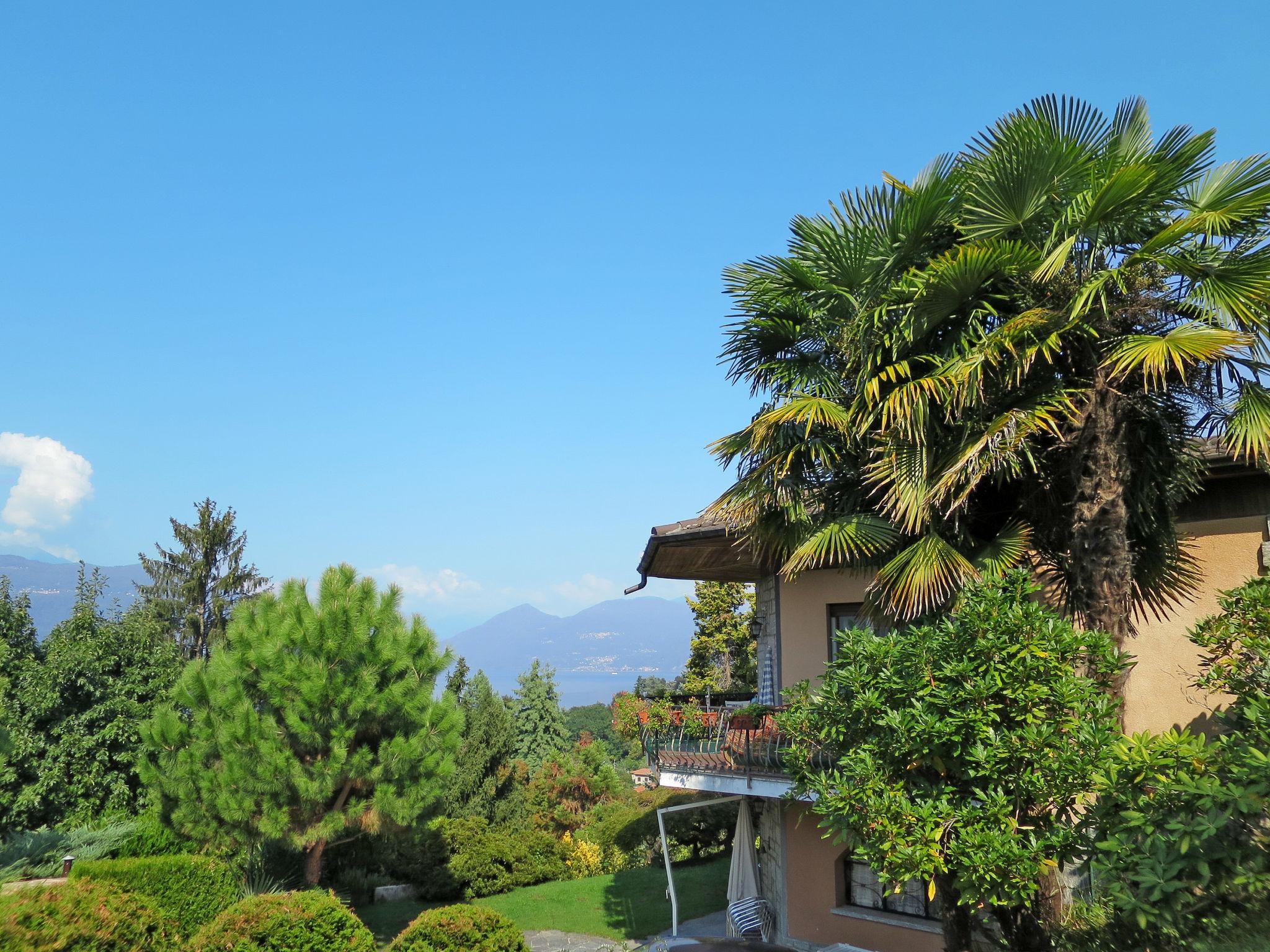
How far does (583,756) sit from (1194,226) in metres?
24.7

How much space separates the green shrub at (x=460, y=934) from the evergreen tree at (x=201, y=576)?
21325 mm

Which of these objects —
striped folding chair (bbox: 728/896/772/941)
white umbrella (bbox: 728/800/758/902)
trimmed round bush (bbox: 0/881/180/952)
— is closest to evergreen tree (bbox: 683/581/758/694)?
white umbrella (bbox: 728/800/758/902)

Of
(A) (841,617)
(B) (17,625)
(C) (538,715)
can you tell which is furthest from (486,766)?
(C) (538,715)

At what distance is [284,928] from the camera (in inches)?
417

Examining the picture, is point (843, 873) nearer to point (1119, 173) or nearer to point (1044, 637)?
point (1044, 637)

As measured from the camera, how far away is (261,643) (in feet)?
44.8

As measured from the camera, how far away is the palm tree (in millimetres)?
7176

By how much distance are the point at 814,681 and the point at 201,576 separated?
924 inches

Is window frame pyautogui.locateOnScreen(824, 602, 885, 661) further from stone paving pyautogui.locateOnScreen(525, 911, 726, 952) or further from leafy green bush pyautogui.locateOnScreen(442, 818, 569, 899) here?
leafy green bush pyautogui.locateOnScreen(442, 818, 569, 899)

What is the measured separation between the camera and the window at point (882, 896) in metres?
11.6

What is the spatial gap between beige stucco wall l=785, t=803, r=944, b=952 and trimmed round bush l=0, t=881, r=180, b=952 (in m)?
8.54

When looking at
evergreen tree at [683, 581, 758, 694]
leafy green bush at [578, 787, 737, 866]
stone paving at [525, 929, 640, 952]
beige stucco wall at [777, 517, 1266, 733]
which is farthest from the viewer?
evergreen tree at [683, 581, 758, 694]

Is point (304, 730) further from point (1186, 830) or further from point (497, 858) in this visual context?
point (1186, 830)

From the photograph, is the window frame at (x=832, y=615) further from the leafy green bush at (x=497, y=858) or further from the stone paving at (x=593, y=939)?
the leafy green bush at (x=497, y=858)
